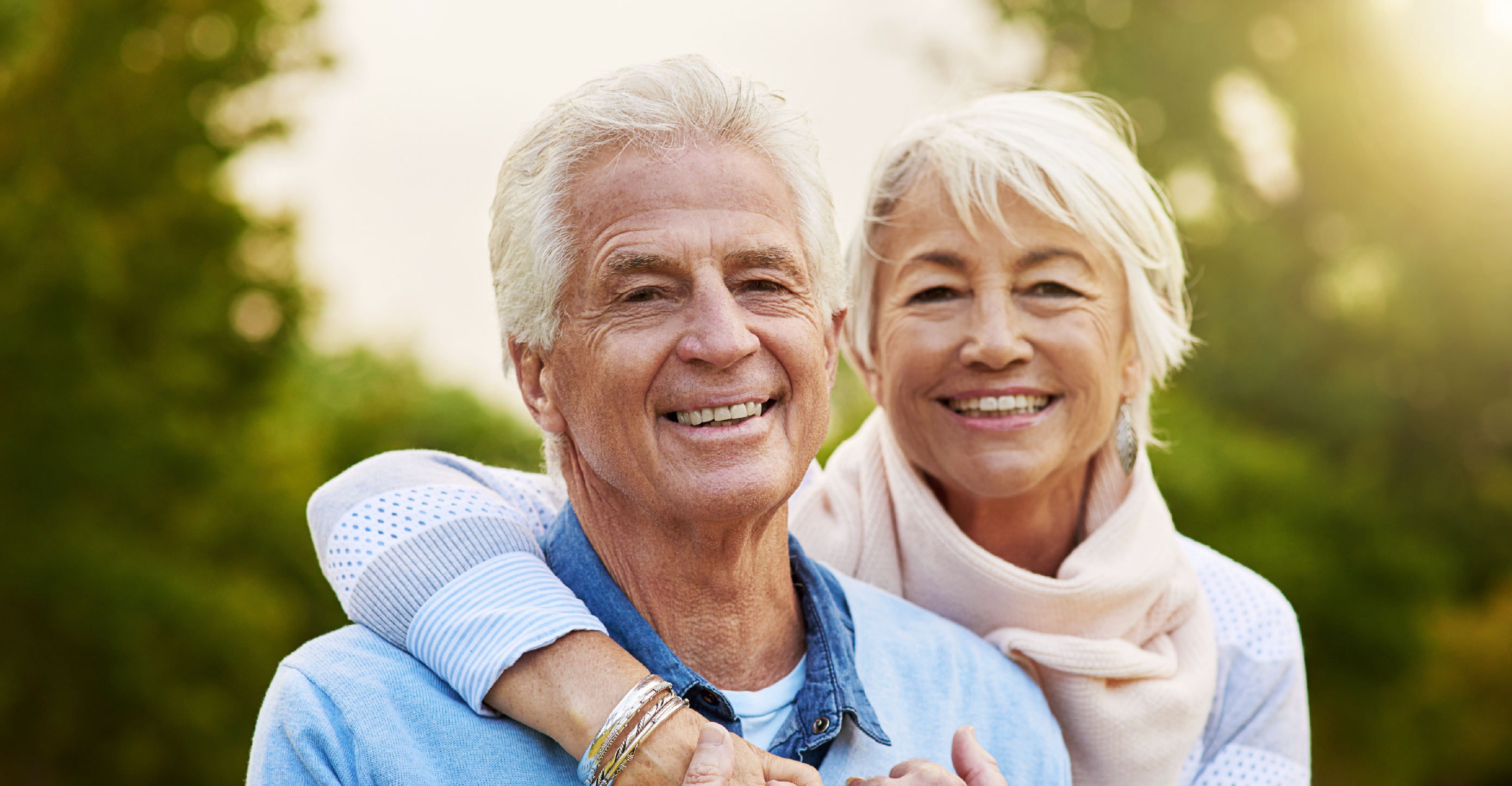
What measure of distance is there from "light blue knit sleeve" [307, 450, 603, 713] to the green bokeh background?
556 cm

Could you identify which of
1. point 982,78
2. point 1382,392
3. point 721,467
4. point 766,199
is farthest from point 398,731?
point 1382,392

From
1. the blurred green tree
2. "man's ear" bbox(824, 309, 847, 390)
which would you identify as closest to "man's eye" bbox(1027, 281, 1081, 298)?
"man's ear" bbox(824, 309, 847, 390)

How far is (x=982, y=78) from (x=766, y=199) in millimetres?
1386

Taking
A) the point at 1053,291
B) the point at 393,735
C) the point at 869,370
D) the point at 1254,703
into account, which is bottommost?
the point at 1254,703

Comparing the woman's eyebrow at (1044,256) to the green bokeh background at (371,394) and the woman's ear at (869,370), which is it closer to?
the woman's ear at (869,370)

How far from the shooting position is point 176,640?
12.3 metres

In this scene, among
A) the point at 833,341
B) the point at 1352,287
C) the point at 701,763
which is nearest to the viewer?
the point at 701,763

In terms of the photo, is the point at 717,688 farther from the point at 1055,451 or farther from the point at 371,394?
the point at 371,394

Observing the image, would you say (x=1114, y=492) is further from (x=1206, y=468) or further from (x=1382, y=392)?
(x=1382, y=392)

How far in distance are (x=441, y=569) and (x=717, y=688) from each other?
469 mm

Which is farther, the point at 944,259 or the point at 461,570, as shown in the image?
the point at 944,259

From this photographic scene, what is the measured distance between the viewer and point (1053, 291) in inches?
101

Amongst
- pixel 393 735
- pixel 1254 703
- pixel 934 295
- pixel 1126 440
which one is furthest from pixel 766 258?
pixel 1254 703

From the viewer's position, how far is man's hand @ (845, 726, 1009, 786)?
179cm
